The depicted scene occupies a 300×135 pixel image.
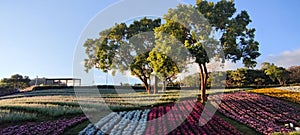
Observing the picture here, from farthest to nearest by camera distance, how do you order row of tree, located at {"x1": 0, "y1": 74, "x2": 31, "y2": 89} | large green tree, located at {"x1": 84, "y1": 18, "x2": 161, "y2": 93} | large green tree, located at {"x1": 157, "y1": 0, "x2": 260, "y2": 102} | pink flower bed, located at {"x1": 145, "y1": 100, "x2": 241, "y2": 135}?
row of tree, located at {"x1": 0, "y1": 74, "x2": 31, "y2": 89}, large green tree, located at {"x1": 84, "y1": 18, "x2": 161, "y2": 93}, large green tree, located at {"x1": 157, "y1": 0, "x2": 260, "y2": 102}, pink flower bed, located at {"x1": 145, "y1": 100, "x2": 241, "y2": 135}

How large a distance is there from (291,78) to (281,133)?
108 ft

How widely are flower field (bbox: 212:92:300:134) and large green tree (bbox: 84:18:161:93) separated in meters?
13.4

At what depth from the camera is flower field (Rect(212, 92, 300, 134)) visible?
11.3m

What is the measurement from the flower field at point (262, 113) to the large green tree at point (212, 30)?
2.42 m

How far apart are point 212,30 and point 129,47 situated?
15670mm

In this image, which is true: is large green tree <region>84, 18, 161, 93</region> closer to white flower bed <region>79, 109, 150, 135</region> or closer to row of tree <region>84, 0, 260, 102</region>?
row of tree <region>84, 0, 260, 102</region>

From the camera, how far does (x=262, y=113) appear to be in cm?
1425

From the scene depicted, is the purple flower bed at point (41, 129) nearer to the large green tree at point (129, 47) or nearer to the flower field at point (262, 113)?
the flower field at point (262, 113)

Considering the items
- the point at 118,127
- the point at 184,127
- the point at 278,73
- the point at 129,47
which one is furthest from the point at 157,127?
the point at 278,73

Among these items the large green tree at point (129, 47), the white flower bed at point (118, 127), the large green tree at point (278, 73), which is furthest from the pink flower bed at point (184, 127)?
the large green tree at point (278, 73)

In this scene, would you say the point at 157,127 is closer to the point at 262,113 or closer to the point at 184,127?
the point at 184,127

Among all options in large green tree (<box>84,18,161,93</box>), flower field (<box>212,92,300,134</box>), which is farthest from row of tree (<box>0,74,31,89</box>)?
flower field (<box>212,92,300,134</box>)

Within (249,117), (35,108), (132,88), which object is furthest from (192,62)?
(132,88)

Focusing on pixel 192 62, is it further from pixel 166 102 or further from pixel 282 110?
pixel 282 110
